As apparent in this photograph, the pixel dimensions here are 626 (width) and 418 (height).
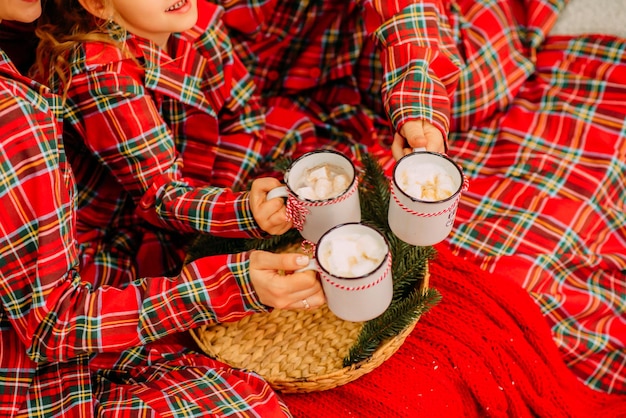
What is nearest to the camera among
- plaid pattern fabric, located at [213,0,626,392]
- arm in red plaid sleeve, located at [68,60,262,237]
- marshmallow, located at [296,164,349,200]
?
marshmallow, located at [296,164,349,200]

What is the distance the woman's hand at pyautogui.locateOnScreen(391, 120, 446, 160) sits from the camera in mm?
1080

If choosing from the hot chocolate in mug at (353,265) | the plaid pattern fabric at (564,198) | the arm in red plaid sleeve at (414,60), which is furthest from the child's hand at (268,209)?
the plaid pattern fabric at (564,198)

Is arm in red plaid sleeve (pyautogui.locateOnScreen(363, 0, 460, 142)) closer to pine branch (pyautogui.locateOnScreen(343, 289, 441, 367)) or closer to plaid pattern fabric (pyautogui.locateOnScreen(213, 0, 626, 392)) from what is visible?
plaid pattern fabric (pyautogui.locateOnScreen(213, 0, 626, 392))

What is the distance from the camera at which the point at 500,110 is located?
4.97ft

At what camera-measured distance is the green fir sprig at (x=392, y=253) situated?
101 centimetres

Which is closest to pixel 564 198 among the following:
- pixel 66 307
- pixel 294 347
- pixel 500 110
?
pixel 500 110

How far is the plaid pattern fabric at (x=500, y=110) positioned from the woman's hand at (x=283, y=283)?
379 millimetres

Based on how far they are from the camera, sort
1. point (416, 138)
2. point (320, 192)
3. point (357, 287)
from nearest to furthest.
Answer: point (357, 287) → point (320, 192) → point (416, 138)

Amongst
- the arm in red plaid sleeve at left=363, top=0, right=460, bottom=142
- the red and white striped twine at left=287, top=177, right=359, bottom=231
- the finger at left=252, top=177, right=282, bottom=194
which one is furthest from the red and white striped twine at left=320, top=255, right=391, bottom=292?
the arm in red plaid sleeve at left=363, top=0, right=460, bottom=142

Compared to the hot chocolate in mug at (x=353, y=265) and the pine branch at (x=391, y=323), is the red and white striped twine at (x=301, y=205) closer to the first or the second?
the hot chocolate in mug at (x=353, y=265)

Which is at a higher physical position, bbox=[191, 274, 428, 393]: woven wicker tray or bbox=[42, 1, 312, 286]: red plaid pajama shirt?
bbox=[42, 1, 312, 286]: red plaid pajama shirt

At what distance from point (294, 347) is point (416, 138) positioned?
412mm

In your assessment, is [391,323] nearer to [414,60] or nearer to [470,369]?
[470,369]

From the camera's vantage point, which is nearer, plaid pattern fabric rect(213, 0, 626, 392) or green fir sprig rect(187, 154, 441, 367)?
green fir sprig rect(187, 154, 441, 367)
